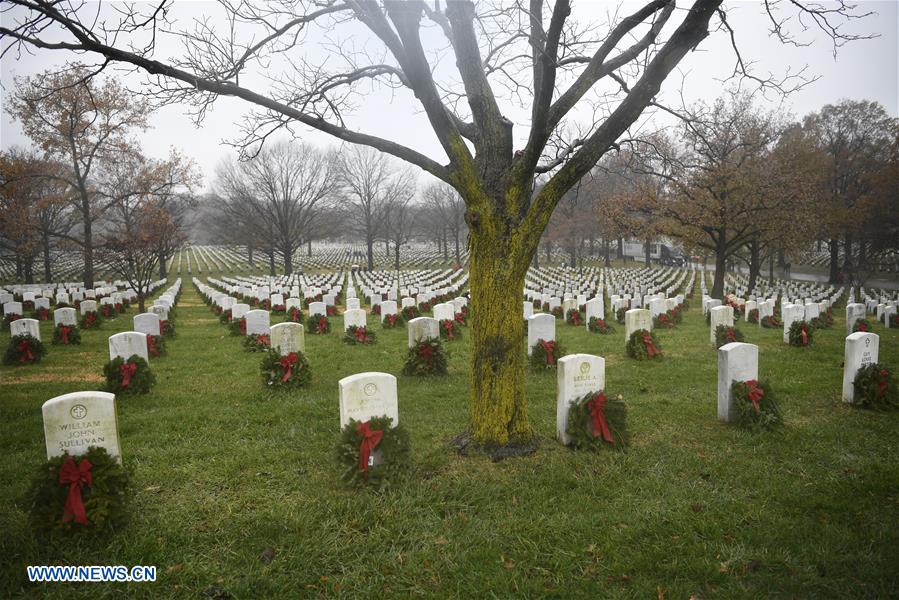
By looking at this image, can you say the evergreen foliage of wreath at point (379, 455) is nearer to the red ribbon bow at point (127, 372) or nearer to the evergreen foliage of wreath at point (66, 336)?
the red ribbon bow at point (127, 372)

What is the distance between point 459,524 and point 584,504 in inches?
43.0

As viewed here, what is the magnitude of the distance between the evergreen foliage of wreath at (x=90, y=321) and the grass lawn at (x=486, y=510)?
26.3 feet

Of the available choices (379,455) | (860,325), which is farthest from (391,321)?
(860,325)

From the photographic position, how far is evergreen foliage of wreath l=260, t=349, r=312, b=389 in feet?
24.7

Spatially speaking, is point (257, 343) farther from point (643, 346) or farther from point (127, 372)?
point (643, 346)

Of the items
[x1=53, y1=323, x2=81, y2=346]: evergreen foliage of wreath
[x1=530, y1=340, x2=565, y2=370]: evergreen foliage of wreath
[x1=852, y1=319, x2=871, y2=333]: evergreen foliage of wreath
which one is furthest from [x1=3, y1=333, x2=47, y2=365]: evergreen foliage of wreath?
[x1=852, y1=319, x2=871, y2=333]: evergreen foliage of wreath

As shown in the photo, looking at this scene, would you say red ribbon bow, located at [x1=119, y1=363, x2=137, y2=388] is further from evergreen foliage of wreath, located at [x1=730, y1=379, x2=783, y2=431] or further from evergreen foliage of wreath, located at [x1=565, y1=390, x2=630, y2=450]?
evergreen foliage of wreath, located at [x1=730, y1=379, x2=783, y2=431]

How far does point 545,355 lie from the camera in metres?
8.43

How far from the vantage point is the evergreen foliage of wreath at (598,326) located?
1284 cm

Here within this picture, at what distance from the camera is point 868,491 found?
4.16 metres

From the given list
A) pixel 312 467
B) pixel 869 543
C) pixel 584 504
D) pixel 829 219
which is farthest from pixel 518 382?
pixel 829 219

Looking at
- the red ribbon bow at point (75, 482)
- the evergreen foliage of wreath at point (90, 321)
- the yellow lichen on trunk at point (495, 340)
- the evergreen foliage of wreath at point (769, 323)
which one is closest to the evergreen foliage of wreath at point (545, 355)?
the yellow lichen on trunk at point (495, 340)

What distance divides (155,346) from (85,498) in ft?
23.8

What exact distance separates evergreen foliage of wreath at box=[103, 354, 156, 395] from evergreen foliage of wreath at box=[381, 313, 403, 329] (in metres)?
7.30
